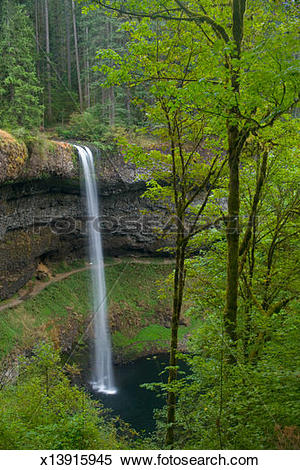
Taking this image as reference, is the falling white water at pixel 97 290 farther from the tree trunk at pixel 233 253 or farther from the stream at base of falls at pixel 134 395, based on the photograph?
the tree trunk at pixel 233 253

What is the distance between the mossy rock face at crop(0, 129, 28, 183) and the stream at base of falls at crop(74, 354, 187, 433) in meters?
10.8

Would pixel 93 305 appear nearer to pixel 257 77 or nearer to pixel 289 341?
pixel 289 341

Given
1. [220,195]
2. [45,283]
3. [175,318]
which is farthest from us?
[45,283]

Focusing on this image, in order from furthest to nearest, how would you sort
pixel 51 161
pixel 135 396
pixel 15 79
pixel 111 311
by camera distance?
1. pixel 111 311
2. pixel 15 79
3. pixel 51 161
4. pixel 135 396

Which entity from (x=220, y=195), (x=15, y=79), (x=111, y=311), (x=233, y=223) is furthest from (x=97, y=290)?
(x=233, y=223)

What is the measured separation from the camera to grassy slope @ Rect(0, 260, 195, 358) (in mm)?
17719

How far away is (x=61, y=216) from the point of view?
71.7ft

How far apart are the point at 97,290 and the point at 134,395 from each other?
26.2 ft

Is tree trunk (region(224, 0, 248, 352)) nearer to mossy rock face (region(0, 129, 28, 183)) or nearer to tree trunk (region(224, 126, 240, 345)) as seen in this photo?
tree trunk (region(224, 126, 240, 345))

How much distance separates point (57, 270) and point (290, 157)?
19120 millimetres

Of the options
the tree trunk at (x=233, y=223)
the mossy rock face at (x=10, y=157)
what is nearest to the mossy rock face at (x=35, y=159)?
the mossy rock face at (x=10, y=157)

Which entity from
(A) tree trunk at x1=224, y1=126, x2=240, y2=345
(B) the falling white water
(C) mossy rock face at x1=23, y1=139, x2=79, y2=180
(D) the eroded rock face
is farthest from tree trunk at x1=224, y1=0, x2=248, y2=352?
(B) the falling white water

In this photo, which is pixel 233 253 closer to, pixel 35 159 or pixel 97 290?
pixel 35 159

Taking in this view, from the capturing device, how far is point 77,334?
20438 millimetres
